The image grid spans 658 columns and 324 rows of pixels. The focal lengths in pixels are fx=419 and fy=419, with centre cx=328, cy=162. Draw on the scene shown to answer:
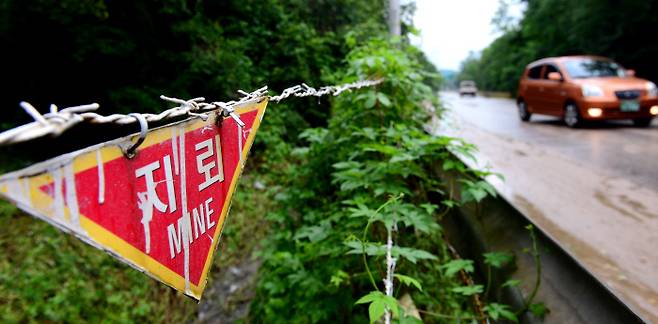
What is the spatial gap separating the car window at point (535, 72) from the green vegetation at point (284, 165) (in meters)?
4.28

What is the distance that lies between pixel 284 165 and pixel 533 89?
7.14m

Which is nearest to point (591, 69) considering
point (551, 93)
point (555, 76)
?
point (555, 76)

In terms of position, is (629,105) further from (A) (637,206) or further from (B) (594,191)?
(A) (637,206)

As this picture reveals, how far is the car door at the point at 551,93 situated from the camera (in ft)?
30.8

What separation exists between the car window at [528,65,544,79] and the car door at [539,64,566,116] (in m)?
0.26

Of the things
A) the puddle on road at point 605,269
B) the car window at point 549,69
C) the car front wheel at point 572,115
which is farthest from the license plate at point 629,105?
the puddle on road at point 605,269

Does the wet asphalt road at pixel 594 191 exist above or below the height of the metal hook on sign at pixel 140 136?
below

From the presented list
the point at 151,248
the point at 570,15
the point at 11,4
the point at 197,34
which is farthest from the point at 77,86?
the point at 570,15

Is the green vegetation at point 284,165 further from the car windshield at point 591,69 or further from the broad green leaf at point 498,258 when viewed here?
the car windshield at point 591,69

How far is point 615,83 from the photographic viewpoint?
8.46 metres

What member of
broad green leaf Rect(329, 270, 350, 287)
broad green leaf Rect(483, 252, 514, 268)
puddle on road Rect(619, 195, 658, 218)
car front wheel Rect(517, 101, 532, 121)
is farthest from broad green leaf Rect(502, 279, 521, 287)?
car front wheel Rect(517, 101, 532, 121)

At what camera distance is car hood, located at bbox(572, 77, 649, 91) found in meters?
8.33

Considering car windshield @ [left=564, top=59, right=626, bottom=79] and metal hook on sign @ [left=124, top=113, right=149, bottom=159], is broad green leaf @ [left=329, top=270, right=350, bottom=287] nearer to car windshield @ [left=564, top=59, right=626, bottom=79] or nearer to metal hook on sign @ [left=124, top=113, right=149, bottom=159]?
metal hook on sign @ [left=124, top=113, right=149, bottom=159]

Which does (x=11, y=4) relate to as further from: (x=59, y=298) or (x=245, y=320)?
(x=245, y=320)
